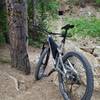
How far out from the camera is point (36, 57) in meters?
8.47

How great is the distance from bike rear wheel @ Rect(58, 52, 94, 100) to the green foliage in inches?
309

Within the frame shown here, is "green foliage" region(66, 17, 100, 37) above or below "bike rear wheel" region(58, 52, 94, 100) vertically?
below

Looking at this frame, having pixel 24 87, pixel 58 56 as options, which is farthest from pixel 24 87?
pixel 58 56

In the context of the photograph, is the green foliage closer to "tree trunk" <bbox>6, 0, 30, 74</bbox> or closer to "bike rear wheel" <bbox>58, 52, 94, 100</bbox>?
"tree trunk" <bbox>6, 0, 30, 74</bbox>

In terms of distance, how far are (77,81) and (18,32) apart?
185 centimetres

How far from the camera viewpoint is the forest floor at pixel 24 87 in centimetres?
567

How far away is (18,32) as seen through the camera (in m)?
6.40

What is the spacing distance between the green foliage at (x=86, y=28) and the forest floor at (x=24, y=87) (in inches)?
271

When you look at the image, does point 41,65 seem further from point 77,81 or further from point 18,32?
point 77,81

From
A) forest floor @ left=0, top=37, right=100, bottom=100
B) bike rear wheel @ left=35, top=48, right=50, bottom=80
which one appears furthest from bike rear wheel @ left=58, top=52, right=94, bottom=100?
bike rear wheel @ left=35, top=48, right=50, bottom=80

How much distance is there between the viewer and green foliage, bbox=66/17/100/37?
13523 mm

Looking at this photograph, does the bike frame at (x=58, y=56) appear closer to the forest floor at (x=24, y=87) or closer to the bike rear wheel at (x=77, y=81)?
the bike rear wheel at (x=77, y=81)

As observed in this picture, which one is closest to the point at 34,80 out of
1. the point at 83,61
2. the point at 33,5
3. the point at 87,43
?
the point at 83,61

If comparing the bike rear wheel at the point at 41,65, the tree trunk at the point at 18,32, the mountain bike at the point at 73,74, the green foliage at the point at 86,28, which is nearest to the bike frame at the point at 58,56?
the mountain bike at the point at 73,74
